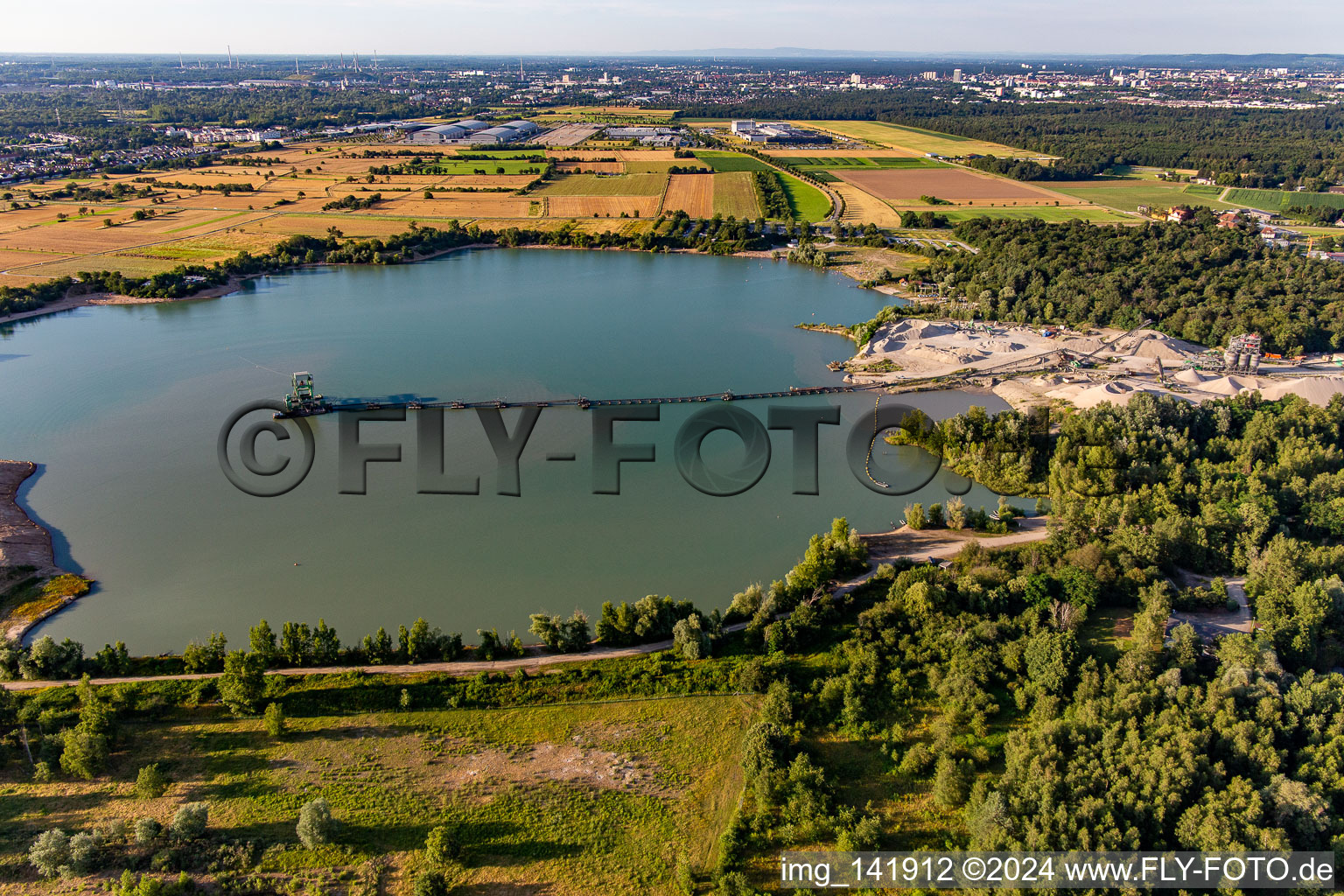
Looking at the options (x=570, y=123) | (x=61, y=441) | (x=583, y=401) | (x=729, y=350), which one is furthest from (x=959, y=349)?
(x=570, y=123)

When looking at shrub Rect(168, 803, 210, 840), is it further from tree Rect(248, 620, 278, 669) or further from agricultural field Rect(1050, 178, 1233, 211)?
agricultural field Rect(1050, 178, 1233, 211)

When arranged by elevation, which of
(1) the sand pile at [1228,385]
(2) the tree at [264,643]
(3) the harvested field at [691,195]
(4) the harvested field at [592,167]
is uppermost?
(4) the harvested field at [592,167]

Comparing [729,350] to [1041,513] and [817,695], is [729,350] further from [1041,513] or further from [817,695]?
[817,695]

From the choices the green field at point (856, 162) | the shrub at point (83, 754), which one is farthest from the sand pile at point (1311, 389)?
the green field at point (856, 162)

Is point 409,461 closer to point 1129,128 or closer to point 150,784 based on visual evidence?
point 150,784

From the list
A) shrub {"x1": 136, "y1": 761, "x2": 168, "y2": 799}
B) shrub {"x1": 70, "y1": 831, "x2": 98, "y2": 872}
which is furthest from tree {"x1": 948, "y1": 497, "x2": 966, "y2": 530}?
shrub {"x1": 70, "y1": 831, "x2": 98, "y2": 872}

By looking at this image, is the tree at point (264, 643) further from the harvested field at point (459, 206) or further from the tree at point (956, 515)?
the harvested field at point (459, 206)
